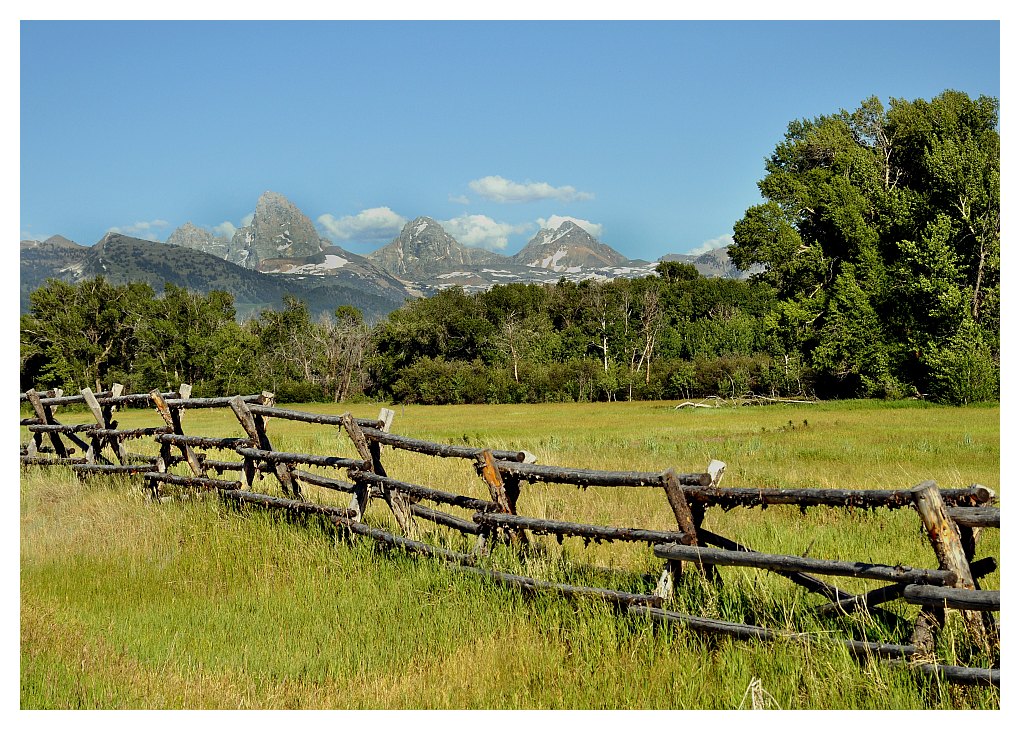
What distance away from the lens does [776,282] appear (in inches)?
1751

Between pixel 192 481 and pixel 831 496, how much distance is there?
826 centimetres

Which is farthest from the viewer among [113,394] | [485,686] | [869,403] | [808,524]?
[869,403]

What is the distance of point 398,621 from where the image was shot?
561 cm

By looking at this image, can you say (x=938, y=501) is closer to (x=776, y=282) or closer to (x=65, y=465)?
(x=65, y=465)

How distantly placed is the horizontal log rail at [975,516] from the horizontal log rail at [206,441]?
25.4ft

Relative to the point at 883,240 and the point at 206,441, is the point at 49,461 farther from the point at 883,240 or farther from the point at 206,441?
the point at 883,240

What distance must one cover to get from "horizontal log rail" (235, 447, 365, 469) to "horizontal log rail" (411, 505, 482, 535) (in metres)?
0.81

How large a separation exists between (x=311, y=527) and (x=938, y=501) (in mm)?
6007

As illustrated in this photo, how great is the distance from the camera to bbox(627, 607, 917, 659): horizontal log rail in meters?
4.26

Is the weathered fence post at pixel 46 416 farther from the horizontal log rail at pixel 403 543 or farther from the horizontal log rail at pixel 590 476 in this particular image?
the horizontal log rail at pixel 590 476

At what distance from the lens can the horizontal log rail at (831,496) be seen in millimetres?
4258

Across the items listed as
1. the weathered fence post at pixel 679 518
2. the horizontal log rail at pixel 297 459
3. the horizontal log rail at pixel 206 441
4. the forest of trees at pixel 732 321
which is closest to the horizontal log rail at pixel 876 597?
the weathered fence post at pixel 679 518

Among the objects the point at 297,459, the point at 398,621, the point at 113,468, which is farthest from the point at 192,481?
the point at 398,621

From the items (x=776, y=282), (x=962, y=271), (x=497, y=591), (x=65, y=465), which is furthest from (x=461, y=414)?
(x=497, y=591)
